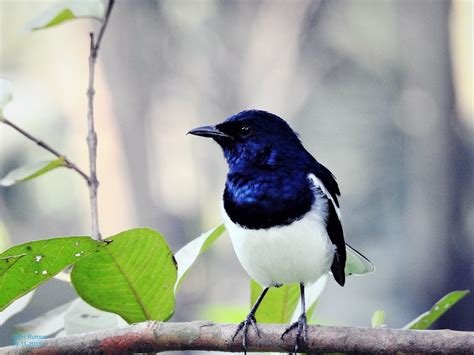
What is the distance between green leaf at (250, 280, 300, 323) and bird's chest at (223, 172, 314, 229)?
34 centimetres

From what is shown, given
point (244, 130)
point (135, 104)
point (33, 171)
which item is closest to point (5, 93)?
point (33, 171)

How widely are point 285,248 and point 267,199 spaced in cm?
16

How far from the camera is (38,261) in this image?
5.35 ft

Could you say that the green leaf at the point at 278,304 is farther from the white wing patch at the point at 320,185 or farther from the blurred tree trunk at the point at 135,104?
the blurred tree trunk at the point at 135,104

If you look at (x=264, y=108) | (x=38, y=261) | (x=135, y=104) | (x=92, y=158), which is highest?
(x=92, y=158)

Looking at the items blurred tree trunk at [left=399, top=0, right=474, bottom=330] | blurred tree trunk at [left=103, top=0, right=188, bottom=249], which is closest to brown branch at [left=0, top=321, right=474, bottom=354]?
blurred tree trunk at [left=103, top=0, right=188, bottom=249]

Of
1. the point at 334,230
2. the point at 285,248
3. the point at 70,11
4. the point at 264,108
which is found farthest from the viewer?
the point at 264,108

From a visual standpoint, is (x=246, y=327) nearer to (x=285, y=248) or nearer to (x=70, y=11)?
(x=285, y=248)

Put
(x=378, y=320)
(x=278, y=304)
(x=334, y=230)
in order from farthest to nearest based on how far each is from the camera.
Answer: (x=334, y=230) → (x=278, y=304) → (x=378, y=320)

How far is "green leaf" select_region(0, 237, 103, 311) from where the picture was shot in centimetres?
159

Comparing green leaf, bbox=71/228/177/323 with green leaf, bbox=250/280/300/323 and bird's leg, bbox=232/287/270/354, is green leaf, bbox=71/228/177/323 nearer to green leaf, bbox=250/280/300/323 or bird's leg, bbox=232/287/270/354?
bird's leg, bbox=232/287/270/354

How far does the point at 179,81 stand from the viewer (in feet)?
30.1

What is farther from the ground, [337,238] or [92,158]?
[92,158]

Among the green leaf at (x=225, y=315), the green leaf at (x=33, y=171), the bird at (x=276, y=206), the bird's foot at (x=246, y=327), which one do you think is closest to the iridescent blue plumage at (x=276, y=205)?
the bird at (x=276, y=206)
